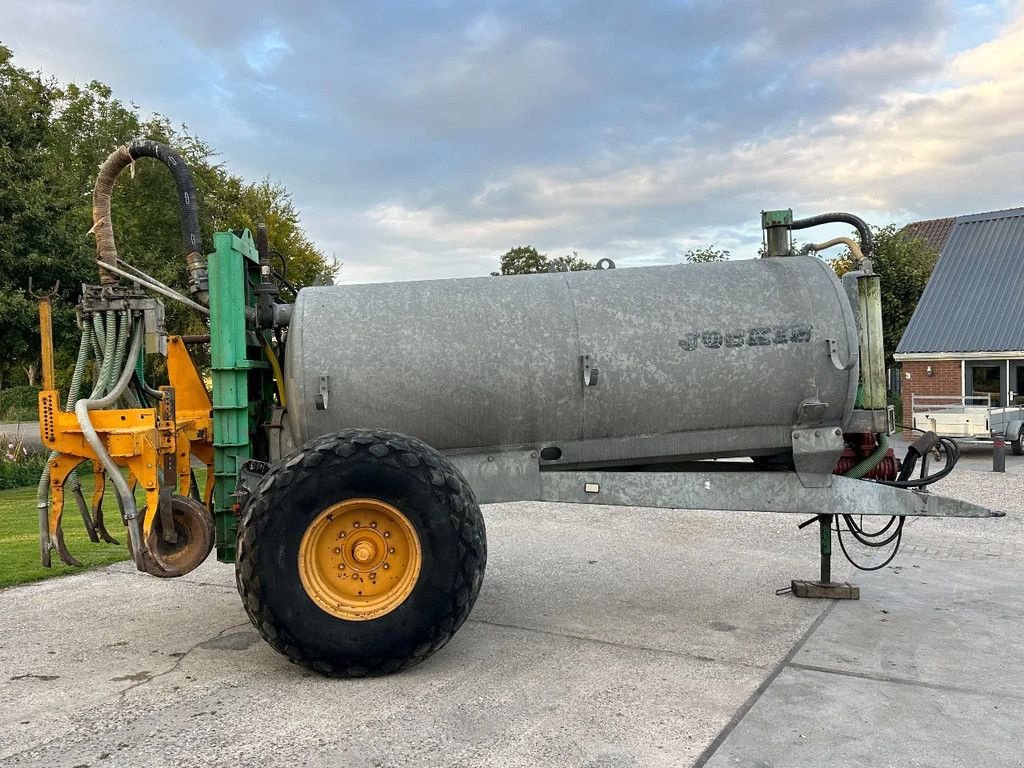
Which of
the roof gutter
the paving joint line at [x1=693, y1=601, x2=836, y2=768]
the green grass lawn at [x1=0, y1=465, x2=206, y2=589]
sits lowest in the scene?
the paving joint line at [x1=693, y1=601, x2=836, y2=768]

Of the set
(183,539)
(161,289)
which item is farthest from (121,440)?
(161,289)

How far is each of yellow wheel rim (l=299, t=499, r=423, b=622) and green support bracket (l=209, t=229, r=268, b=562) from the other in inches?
28.4

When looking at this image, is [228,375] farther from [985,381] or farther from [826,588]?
[985,381]

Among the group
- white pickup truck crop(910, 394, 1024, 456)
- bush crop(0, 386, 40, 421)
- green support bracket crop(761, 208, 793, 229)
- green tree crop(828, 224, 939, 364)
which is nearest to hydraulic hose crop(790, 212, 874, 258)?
green support bracket crop(761, 208, 793, 229)

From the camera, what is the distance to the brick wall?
19750 mm

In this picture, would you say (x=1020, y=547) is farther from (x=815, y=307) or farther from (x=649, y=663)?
(x=649, y=663)

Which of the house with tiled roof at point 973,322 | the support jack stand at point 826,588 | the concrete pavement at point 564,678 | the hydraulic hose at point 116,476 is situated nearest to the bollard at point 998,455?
the house with tiled roof at point 973,322

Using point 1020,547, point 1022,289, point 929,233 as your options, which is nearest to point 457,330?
point 1020,547

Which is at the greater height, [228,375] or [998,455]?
[228,375]

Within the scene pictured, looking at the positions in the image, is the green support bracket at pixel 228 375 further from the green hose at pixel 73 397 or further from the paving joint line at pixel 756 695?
the paving joint line at pixel 756 695

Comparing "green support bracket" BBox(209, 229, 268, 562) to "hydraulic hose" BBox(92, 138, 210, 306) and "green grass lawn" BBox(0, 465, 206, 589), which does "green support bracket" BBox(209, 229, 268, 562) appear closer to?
"hydraulic hose" BBox(92, 138, 210, 306)

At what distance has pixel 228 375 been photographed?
4.63 meters

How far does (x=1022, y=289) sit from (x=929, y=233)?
16522 mm

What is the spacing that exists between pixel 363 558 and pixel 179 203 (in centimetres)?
241
